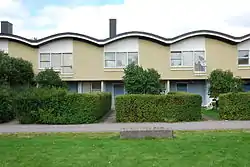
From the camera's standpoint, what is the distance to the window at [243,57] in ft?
111

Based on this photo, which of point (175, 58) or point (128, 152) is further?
point (175, 58)

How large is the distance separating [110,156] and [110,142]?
2.23m

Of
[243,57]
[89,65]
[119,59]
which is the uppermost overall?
[243,57]

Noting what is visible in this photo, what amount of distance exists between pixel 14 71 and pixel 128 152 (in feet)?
68.8

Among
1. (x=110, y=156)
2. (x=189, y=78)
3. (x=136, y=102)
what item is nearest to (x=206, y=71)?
(x=189, y=78)

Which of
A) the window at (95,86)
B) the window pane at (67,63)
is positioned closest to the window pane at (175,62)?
the window at (95,86)

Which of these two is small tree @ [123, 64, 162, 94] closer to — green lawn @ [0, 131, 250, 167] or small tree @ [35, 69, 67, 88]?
small tree @ [35, 69, 67, 88]

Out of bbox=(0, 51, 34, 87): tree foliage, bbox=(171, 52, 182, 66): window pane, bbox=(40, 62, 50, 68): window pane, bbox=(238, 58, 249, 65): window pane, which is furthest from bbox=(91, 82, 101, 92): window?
bbox=(238, 58, 249, 65): window pane

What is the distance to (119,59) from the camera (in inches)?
1346

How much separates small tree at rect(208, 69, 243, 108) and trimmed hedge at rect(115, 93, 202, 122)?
1098 centimetres

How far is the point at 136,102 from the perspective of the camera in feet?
65.2

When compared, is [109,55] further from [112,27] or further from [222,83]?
[222,83]

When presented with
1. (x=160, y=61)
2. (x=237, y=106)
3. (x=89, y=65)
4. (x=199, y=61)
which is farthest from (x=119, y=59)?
(x=237, y=106)

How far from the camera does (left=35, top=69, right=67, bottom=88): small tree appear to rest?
31062mm
